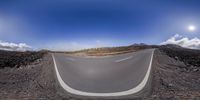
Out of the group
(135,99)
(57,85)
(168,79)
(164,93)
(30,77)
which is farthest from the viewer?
(30,77)

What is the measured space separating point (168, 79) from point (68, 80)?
15.9 ft

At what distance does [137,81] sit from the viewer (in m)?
14.0

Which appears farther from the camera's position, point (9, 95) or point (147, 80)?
point (147, 80)

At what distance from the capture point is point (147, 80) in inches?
554

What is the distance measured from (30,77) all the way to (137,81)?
19.5ft

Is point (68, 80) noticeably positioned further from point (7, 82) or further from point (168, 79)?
point (168, 79)

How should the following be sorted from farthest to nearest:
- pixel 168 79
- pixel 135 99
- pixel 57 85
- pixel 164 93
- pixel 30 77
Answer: pixel 30 77 < pixel 168 79 < pixel 57 85 < pixel 164 93 < pixel 135 99

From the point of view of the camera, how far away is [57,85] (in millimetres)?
13438

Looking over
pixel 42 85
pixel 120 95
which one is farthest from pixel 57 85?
pixel 120 95

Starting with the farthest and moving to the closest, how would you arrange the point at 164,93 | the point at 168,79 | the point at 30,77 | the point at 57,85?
the point at 30,77 < the point at 168,79 < the point at 57,85 < the point at 164,93

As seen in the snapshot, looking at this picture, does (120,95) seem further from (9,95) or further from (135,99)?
(9,95)

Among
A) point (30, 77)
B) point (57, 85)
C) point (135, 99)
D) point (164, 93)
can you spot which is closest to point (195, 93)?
point (164, 93)

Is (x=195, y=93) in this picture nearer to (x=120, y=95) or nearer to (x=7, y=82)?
(x=120, y=95)

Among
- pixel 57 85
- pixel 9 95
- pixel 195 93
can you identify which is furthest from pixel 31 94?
pixel 195 93
